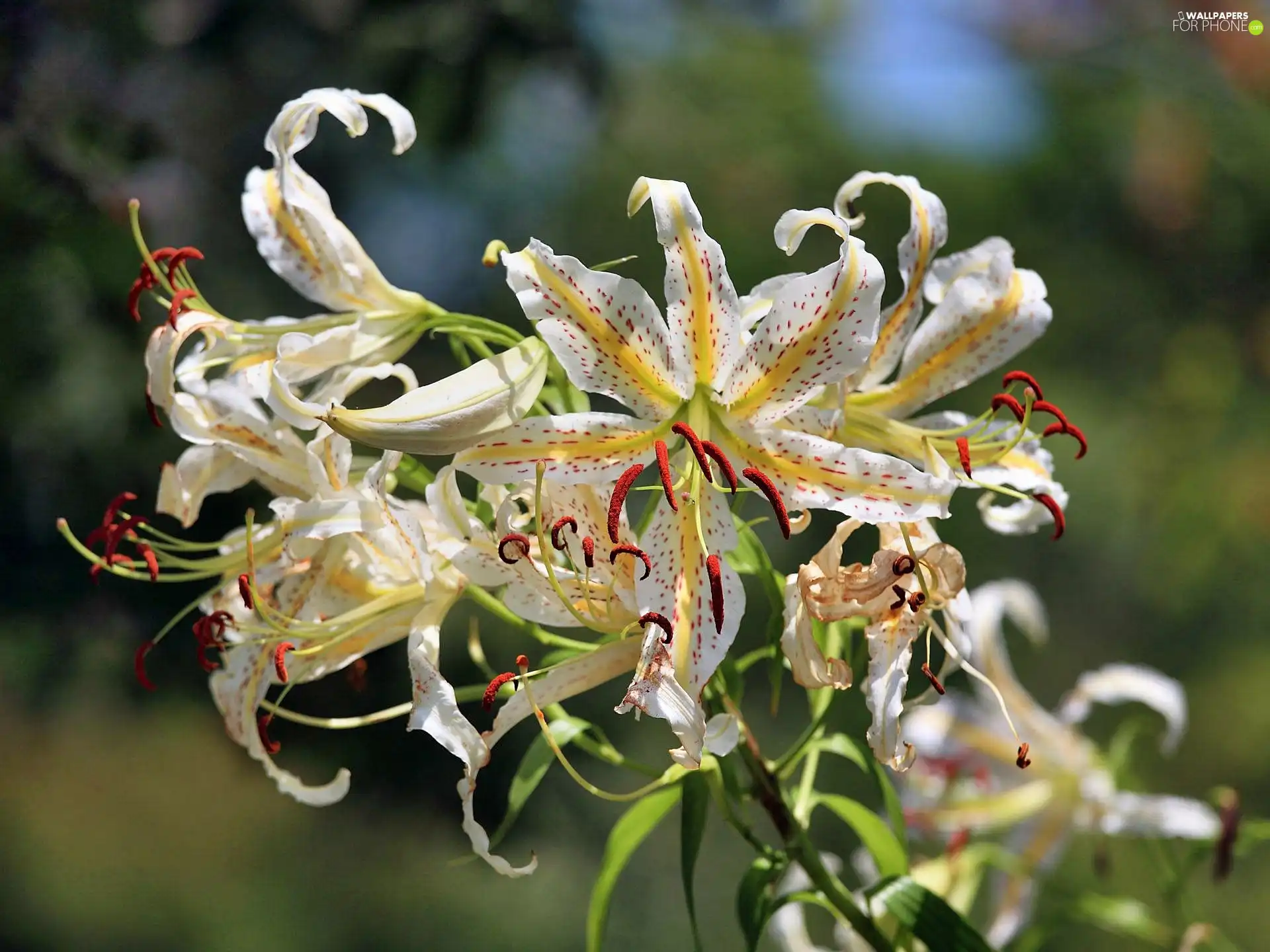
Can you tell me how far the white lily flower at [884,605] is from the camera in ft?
2.24

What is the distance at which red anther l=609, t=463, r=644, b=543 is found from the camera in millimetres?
635

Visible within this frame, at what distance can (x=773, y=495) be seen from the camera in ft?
2.18

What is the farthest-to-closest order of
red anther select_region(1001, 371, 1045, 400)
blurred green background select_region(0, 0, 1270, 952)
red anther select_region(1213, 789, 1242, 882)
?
1. blurred green background select_region(0, 0, 1270, 952)
2. red anther select_region(1213, 789, 1242, 882)
3. red anther select_region(1001, 371, 1045, 400)

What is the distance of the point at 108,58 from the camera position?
162 cm

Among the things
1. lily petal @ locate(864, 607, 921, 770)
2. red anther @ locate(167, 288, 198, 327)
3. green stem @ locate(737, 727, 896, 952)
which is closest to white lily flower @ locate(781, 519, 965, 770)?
lily petal @ locate(864, 607, 921, 770)

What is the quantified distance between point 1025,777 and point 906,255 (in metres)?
0.60

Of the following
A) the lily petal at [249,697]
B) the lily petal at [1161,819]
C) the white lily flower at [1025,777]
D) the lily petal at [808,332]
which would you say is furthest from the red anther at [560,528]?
the lily petal at [1161,819]

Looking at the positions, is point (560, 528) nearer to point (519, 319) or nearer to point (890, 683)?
point (890, 683)

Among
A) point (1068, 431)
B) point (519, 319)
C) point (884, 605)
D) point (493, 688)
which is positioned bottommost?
point (519, 319)

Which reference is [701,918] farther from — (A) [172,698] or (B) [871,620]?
(B) [871,620]

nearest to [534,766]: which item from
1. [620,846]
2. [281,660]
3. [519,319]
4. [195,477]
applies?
[620,846]

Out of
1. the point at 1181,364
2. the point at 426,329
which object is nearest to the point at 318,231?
the point at 426,329

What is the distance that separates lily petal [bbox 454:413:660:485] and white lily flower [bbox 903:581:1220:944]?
520mm

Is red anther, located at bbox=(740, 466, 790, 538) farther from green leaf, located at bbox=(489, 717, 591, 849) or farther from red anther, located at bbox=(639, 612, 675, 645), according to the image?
green leaf, located at bbox=(489, 717, 591, 849)
